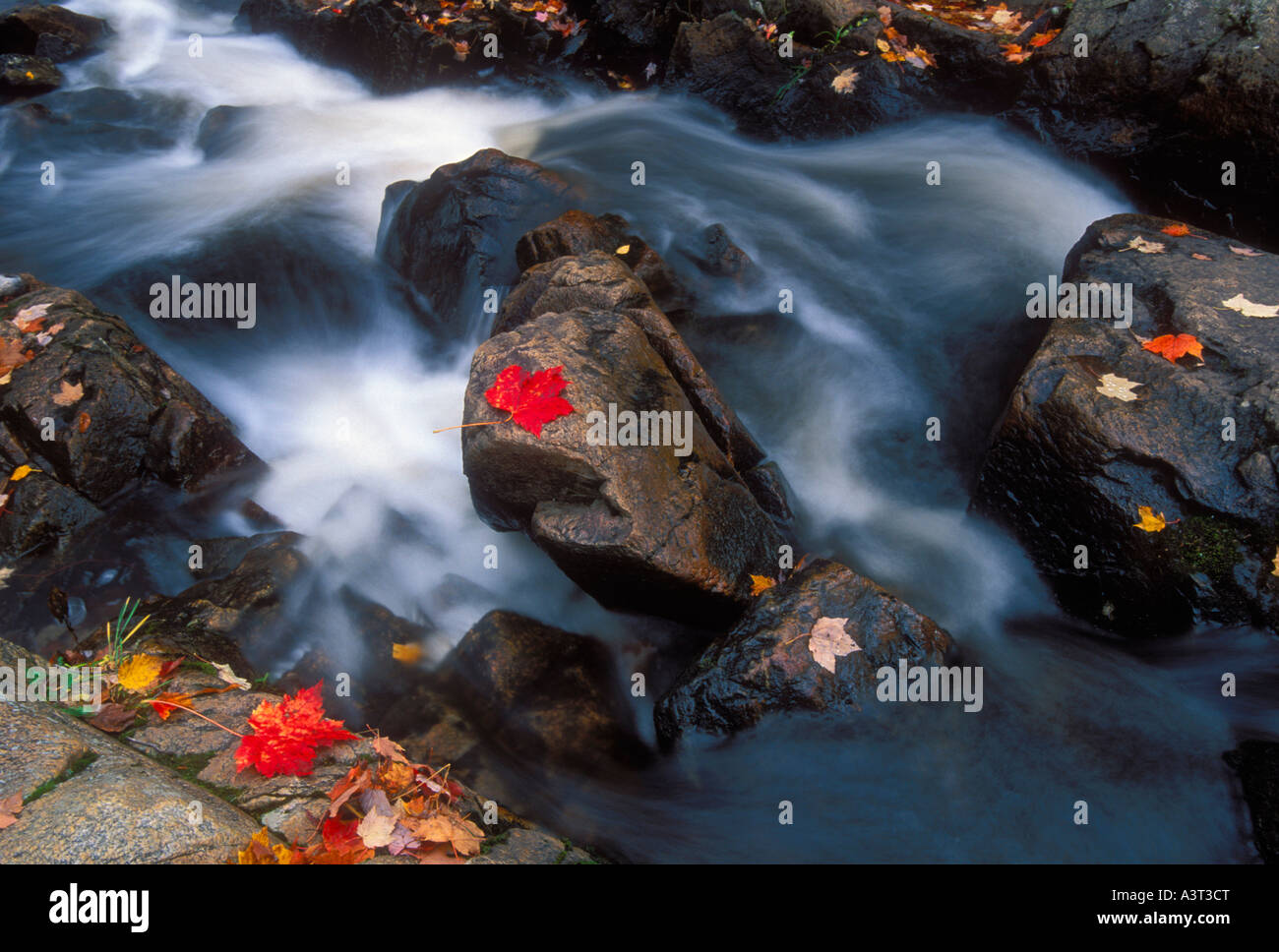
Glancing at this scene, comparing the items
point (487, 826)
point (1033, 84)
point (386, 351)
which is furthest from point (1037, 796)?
point (1033, 84)

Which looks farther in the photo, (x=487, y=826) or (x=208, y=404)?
(x=208, y=404)

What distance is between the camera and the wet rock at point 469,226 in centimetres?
627

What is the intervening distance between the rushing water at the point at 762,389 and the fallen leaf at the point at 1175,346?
3.35ft

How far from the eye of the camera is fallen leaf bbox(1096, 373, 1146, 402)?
4020 mm

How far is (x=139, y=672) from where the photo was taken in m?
3.37

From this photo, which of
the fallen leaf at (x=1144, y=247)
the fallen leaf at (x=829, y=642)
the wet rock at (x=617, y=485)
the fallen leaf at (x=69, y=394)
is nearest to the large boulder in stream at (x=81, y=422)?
the fallen leaf at (x=69, y=394)

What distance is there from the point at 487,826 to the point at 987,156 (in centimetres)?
712

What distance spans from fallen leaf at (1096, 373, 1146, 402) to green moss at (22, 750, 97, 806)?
475cm

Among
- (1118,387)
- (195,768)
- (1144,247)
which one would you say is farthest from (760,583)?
(1144,247)

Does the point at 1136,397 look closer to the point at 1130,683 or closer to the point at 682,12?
the point at 1130,683

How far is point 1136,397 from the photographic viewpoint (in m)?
4.01

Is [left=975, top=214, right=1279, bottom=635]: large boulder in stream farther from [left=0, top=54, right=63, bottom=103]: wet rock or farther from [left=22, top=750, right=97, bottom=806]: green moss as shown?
[left=0, top=54, right=63, bottom=103]: wet rock

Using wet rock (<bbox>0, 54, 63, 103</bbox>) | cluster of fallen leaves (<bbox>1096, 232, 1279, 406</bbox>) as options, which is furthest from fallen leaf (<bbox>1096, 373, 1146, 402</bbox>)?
wet rock (<bbox>0, 54, 63, 103</bbox>)

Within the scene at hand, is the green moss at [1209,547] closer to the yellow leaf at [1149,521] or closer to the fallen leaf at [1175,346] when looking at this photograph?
the yellow leaf at [1149,521]
